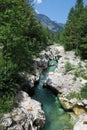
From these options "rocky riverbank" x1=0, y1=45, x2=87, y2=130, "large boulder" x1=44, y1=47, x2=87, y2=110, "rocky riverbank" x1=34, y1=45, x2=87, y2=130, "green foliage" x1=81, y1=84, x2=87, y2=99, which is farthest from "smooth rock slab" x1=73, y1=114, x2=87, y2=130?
"green foliage" x1=81, y1=84, x2=87, y2=99

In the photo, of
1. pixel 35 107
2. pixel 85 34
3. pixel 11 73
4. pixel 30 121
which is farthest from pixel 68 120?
pixel 85 34

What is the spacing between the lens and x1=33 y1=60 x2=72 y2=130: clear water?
28.5 m

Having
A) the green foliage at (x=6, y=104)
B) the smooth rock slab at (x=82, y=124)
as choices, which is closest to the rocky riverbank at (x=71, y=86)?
the smooth rock slab at (x=82, y=124)

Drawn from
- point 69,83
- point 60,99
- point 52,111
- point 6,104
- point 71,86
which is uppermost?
point 6,104

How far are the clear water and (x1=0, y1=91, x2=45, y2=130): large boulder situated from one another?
5.74ft

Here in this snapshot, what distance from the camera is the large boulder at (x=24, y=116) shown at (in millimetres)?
22844

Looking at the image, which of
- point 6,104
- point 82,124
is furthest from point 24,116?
point 82,124

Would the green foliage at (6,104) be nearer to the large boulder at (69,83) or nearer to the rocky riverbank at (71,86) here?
the rocky riverbank at (71,86)

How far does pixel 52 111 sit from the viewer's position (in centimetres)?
3306

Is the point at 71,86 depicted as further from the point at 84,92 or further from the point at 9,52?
the point at 9,52

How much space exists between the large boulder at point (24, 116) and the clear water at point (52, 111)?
5.74 ft

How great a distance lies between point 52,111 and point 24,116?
8917mm

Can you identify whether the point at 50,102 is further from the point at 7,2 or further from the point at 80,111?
the point at 7,2

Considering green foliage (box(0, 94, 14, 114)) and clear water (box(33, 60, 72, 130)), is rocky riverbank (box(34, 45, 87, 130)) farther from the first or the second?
green foliage (box(0, 94, 14, 114))
